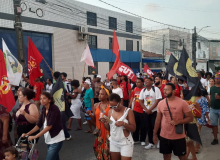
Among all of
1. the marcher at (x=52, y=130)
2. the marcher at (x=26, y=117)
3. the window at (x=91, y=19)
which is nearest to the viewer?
the marcher at (x=52, y=130)

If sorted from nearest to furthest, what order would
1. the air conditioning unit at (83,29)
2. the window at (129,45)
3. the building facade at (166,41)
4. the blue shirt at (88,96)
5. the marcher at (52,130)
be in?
the marcher at (52,130) < the blue shirt at (88,96) < the air conditioning unit at (83,29) < the window at (129,45) < the building facade at (166,41)

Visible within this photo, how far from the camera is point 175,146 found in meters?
3.70

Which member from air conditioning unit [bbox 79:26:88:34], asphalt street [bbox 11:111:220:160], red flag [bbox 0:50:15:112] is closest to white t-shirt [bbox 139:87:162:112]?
asphalt street [bbox 11:111:220:160]

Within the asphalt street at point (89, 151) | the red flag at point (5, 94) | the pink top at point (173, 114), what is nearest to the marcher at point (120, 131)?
the pink top at point (173, 114)

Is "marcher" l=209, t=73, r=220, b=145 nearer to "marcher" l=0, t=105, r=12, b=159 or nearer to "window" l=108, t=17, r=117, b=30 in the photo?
"marcher" l=0, t=105, r=12, b=159

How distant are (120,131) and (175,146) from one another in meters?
1.02

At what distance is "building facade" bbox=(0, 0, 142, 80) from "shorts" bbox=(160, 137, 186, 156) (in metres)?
15.3

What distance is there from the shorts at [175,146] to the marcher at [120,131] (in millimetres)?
637

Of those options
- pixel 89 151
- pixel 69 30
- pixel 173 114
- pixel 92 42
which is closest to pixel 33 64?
pixel 89 151

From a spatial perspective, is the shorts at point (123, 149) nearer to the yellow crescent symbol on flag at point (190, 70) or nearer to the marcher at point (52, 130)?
the marcher at point (52, 130)

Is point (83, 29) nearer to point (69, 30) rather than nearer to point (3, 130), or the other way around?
point (69, 30)

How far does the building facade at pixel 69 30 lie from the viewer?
55.3 ft

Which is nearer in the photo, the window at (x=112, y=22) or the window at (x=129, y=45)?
the window at (x=112, y=22)

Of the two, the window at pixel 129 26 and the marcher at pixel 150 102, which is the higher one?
the window at pixel 129 26
